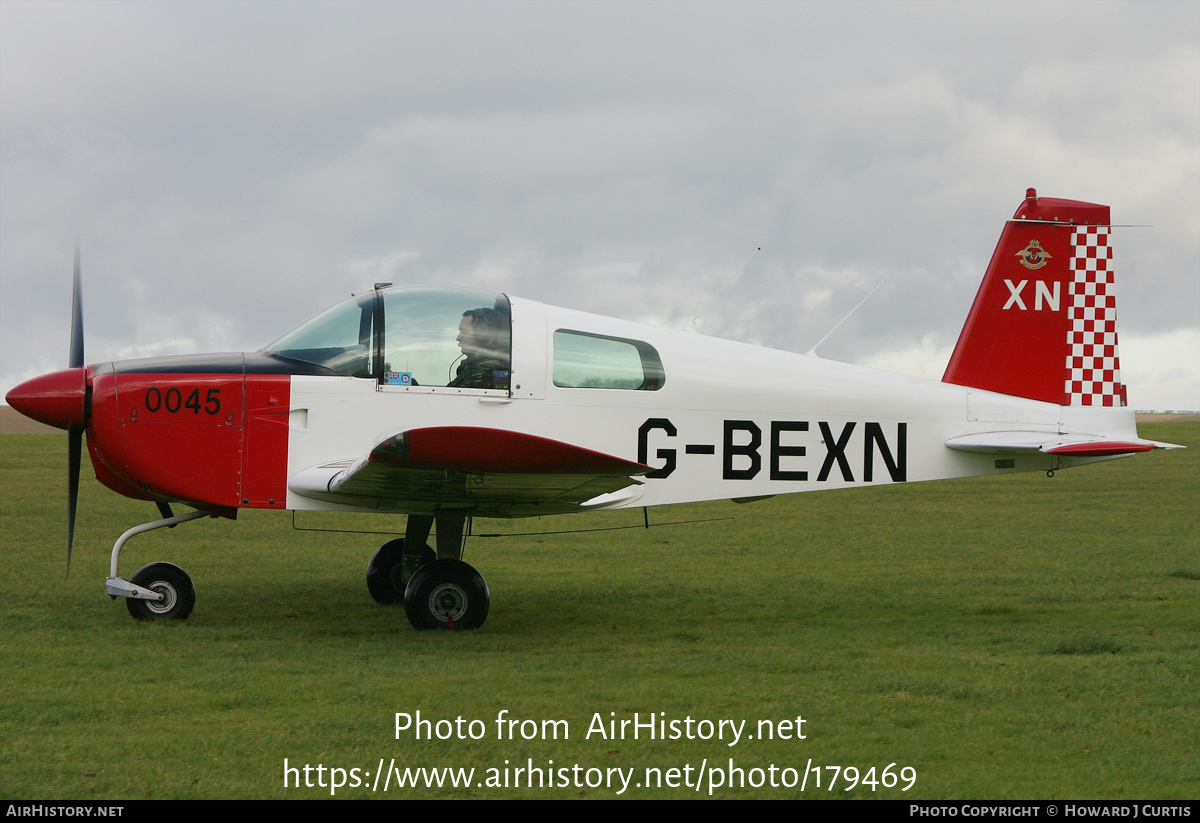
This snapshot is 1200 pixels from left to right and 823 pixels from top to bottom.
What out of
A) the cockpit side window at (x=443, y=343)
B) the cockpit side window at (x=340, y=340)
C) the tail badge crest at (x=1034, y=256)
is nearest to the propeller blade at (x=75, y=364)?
the cockpit side window at (x=340, y=340)

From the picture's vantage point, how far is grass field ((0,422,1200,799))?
5.11 meters

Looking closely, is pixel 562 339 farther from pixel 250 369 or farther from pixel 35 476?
pixel 35 476

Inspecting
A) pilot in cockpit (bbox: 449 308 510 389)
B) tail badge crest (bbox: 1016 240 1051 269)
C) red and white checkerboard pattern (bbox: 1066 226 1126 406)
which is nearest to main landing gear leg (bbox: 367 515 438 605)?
pilot in cockpit (bbox: 449 308 510 389)

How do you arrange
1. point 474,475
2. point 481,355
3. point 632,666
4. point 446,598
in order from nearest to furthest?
point 632,666 → point 474,475 → point 446,598 → point 481,355

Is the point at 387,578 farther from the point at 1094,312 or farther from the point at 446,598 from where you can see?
the point at 1094,312

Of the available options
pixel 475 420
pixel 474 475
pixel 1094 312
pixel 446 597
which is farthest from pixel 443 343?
pixel 1094 312

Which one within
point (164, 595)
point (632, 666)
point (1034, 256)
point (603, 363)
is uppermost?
point (1034, 256)

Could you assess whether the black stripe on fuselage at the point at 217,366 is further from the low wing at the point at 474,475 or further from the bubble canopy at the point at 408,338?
the low wing at the point at 474,475

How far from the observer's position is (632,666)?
23.4 ft

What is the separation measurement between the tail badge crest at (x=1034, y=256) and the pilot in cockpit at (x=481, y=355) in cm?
491

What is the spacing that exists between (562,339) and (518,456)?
5.81ft

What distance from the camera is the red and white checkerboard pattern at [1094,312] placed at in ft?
32.3

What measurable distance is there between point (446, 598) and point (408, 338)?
79.1 inches
